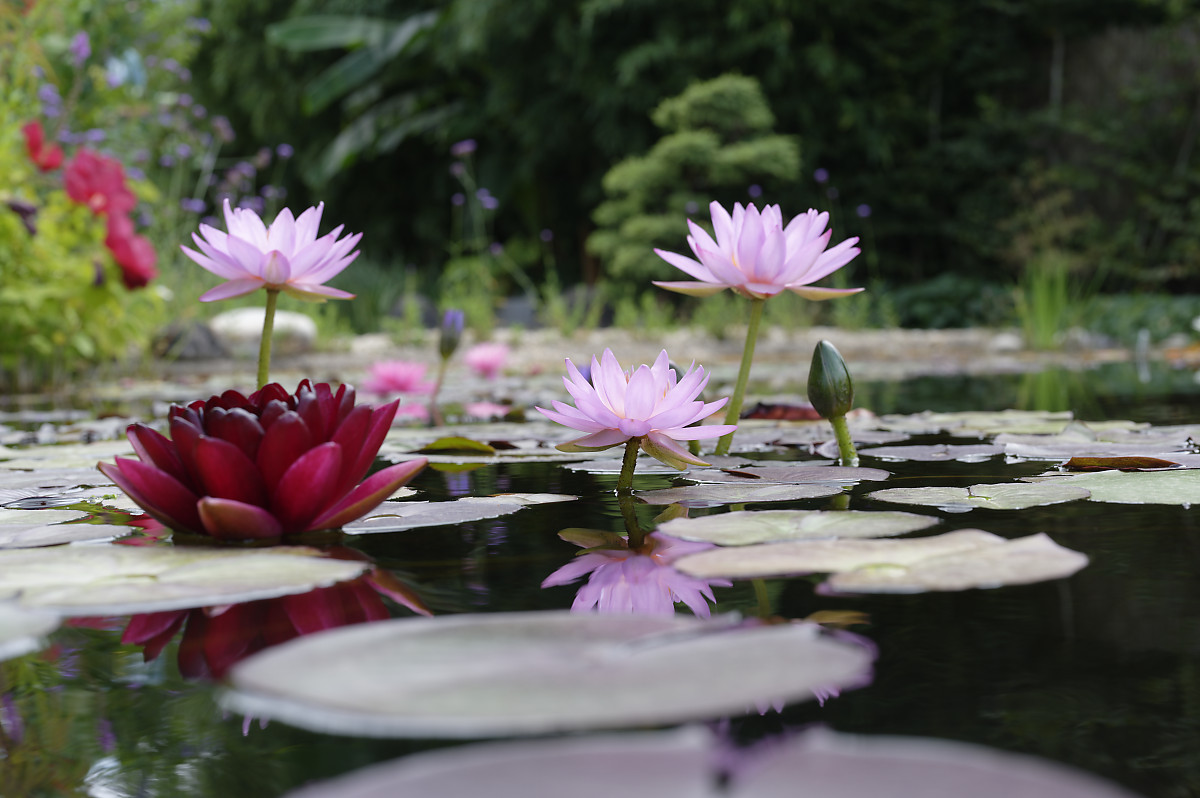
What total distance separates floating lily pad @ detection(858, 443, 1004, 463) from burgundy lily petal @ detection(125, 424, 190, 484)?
83 centimetres

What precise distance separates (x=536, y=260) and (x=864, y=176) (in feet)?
10.3

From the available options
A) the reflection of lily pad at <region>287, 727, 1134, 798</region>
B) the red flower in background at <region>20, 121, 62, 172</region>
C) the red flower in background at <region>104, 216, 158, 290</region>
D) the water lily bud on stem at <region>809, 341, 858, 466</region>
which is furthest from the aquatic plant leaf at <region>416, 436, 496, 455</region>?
the red flower in background at <region>20, 121, 62, 172</region>

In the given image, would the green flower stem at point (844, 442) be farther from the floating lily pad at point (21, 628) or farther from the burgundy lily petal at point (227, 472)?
the floating lily pad at point (21, 628)

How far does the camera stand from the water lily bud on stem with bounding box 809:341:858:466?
1.08 m

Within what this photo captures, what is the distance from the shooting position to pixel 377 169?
10.1 m

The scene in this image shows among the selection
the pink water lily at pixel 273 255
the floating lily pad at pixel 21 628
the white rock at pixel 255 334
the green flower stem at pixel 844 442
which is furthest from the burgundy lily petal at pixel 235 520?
the white rock at pixel 255 334

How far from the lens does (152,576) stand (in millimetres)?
626

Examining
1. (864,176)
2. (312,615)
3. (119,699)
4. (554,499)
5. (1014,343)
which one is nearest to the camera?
(119,699)

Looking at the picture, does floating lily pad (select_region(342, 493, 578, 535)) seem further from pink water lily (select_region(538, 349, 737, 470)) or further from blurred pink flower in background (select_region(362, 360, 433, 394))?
blurred pink flower in background (select_region(362, 360, 433, 394))

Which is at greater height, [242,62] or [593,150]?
[242,62]

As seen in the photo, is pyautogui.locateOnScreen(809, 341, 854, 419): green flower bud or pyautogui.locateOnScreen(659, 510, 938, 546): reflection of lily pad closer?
pyautogui.locateOnScreen(659, 510, 938, 546): reflection of lily pad

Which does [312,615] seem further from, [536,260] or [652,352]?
[536,260]

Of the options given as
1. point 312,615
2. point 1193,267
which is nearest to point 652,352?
point 312,615

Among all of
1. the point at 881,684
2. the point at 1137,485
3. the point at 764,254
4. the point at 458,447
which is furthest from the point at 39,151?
the point at 881,684
